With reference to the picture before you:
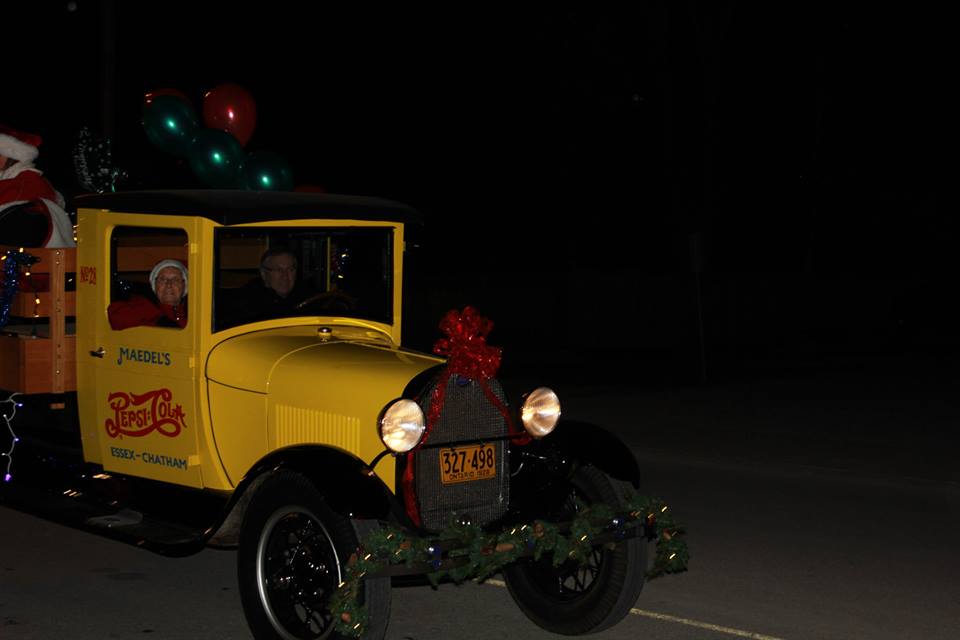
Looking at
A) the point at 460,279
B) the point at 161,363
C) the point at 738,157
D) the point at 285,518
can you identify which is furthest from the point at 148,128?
the point at 738,157

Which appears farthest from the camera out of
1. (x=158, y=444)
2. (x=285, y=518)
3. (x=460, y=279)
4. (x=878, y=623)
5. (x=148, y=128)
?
(x=460, y=279)

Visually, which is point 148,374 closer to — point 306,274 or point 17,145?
point 306,274

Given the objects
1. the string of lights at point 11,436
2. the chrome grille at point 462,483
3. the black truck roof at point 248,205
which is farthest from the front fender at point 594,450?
the string of lights at point 11,436

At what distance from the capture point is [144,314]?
669 cm

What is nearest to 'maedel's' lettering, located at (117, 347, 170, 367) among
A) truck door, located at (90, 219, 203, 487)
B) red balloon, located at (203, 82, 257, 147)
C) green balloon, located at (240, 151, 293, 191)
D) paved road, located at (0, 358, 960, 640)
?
truck door, located at (90, 219, 203, 487)

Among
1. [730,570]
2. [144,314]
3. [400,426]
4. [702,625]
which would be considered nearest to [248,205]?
[144,314]

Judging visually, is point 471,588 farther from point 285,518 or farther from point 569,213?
point 569,213

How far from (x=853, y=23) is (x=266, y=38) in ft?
41.5

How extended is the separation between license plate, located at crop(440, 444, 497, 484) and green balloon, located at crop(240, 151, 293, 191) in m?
2.89

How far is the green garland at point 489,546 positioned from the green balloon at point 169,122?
3.85m

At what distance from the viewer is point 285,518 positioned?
5594 millimetres

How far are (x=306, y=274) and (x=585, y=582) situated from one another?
2.20 meters

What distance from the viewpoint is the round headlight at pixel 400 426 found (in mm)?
5402

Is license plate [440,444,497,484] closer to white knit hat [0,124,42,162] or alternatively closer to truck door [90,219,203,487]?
truck door [90,219,203,487]
